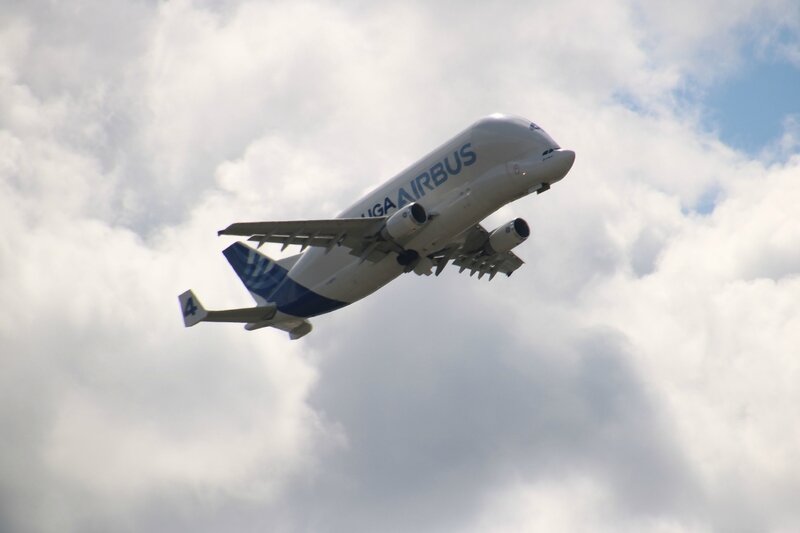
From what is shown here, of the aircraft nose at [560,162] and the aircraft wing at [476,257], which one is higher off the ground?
the aircraft wing at [476,257]

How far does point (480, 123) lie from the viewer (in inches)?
2389

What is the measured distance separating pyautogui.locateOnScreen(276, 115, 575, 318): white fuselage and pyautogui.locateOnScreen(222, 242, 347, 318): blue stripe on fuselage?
392 centimetres

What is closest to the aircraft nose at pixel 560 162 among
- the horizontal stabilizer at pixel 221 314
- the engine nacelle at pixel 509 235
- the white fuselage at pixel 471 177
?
the white fuselage at pixel 471 177

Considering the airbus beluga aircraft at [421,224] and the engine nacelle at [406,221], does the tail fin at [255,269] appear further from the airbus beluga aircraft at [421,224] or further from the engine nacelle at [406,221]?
the engine nacelle at [406,221]

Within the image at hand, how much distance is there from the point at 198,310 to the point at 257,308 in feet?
11.1

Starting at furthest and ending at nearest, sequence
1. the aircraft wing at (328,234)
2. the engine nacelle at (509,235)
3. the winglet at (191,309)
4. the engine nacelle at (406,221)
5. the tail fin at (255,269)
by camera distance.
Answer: the tail fin at (255,269)
the winglet at (191,309)
the engine nacelle at (509,235)
the aircraft wing at (328,234)
the engine nacelle at (406,221)

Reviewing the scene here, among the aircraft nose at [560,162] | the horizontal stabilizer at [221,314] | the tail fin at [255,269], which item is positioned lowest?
the aircraft nose at [560,162]

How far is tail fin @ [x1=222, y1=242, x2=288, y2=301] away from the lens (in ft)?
229

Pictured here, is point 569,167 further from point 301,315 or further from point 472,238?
point 301,315

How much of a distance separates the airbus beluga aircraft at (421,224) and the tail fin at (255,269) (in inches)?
87.5

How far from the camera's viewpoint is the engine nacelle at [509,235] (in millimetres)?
65375

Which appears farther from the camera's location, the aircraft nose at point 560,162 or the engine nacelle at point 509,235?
the engine nacelle at point 509,235

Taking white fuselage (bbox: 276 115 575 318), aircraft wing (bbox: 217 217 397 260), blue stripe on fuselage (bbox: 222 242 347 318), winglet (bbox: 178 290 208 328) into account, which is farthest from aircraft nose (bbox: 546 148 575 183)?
winglet (bbox: 178 290 208 328)

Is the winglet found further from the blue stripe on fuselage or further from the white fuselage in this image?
the white fuselage
